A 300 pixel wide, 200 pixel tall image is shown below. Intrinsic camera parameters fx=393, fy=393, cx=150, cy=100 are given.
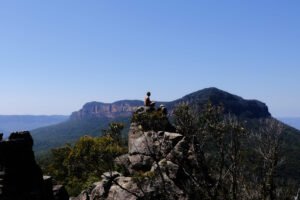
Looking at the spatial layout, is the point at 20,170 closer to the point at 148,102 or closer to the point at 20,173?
the point at 20,173

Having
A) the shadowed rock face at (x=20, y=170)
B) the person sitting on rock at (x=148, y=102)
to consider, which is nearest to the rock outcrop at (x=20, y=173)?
the shadowed rock face at (x=20, y=170)

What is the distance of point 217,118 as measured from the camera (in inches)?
987

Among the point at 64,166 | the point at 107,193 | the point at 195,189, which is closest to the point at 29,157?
the point at 107,193

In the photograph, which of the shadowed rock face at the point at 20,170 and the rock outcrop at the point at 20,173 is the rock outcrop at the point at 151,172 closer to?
the rock outcrop at the point at 20,173

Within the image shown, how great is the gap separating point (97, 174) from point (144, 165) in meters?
13.3

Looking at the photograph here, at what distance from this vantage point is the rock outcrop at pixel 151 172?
1206 inches

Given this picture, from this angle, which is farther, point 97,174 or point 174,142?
point 97,174

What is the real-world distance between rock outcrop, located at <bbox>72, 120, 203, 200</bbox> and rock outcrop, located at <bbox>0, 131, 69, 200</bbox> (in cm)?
530

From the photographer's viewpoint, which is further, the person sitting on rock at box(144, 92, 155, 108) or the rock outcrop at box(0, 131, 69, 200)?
the person sitting on rock at box(144, 92, 155, 108)

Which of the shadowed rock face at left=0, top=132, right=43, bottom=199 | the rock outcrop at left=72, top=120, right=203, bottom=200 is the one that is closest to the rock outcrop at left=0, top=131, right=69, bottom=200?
the shadowed rock face at left=0, top=132, right=43, bottom=199

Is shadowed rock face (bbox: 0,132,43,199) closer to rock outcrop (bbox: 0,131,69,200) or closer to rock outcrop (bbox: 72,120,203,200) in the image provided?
rock outcrop (bbox: 0,131,69,200)

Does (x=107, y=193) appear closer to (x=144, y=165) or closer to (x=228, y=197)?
(x=144, y=165)

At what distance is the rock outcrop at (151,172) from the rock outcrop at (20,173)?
530 cm

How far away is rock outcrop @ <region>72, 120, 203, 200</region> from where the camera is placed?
30.6 m
